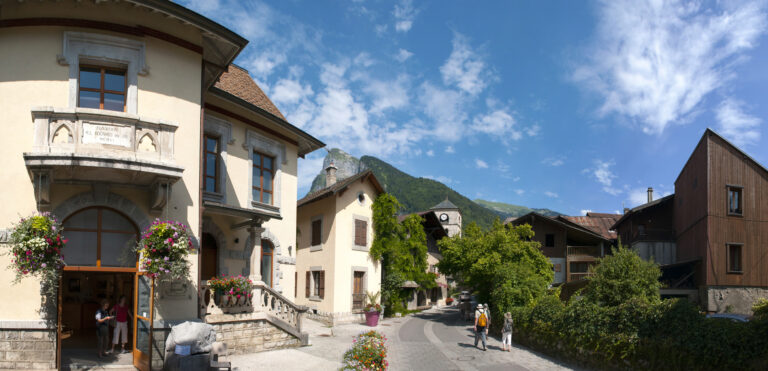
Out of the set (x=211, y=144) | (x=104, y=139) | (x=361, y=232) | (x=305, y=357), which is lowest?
(x=305, y=357)

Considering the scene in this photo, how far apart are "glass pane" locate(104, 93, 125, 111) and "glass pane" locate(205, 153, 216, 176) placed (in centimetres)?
478

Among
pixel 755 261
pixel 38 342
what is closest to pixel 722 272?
pixel 755 261

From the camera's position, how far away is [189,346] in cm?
945

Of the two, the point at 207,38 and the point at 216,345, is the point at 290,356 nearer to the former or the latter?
the point at 216,345

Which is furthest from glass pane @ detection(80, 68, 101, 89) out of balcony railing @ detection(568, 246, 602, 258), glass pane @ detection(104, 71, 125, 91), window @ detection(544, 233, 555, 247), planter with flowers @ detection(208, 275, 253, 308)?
balcony railing @ detection(568, 246, 602, 258)

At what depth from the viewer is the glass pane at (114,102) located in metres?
10.6

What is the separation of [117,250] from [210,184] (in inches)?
205

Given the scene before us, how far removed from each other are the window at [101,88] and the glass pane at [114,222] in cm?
233

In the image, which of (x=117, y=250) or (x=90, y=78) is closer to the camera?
(x=117, y=250)

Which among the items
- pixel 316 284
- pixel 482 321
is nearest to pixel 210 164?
pixel 482 321

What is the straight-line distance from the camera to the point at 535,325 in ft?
54.7

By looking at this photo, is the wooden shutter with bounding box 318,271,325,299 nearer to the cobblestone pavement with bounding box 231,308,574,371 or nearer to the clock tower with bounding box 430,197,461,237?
the cobblestone pavement with bounding box 231,308,574,371

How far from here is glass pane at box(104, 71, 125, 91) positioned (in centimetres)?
1066

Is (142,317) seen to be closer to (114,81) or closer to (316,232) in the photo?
(114,81)
